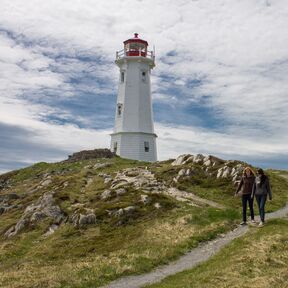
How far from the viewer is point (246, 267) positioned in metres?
17.9

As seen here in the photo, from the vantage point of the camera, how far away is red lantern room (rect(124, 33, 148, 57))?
2796 inches

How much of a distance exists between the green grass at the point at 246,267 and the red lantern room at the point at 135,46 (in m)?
52.2

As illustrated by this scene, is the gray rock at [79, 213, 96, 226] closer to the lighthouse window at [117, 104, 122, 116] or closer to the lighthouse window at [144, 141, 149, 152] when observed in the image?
the lighthouse window at [144, 141, 149, 152]

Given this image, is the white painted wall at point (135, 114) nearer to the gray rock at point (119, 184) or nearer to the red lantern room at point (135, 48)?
the red lantern room at point (135, 48)

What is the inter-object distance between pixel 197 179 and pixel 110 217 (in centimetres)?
1423

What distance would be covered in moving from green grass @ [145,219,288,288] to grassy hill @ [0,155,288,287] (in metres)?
2.49

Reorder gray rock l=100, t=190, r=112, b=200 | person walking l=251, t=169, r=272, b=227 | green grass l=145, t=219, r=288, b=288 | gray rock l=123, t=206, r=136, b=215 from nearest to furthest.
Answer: green grass l=145, t=219, r=288, b=288
person walking l=251, t=169, r=272, b=227
gray rock l=123, t=206, r=136, b=215
gray rock l=100, t=190, r=112, b=200

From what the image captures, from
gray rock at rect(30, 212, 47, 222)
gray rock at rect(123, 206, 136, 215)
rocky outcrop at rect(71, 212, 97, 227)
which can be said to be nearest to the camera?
rocky outcrop at rect(71, 212, 97, 227)

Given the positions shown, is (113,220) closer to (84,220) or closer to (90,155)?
(84,220)

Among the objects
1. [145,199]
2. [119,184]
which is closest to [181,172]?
[119,184]

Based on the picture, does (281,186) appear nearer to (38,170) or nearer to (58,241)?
(58,241)

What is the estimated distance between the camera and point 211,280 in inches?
643

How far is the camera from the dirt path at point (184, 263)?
17.7m

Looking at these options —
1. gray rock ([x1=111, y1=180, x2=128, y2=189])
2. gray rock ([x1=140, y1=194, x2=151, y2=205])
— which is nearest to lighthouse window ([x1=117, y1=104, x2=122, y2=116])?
gray rock ([x1=111, y1=180, x2=128, y2=189])
